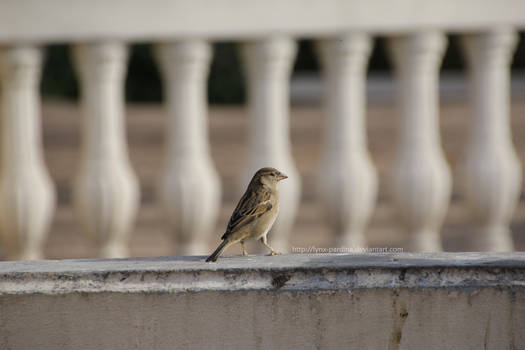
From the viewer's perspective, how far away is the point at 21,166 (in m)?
5.05

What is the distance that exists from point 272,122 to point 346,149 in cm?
41

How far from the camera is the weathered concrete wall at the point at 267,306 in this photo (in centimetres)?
291

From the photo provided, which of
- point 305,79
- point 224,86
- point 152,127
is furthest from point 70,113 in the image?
point 305,79

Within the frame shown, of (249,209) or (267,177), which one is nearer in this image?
(249,209)

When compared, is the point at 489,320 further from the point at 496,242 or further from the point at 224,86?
the point at 224,86

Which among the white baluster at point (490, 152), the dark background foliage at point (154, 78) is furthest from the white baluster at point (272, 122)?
the dark background foliage at point (154, 78)

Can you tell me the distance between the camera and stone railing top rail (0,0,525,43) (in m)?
4.86

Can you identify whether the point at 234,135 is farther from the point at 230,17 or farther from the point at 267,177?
the point at 267,177

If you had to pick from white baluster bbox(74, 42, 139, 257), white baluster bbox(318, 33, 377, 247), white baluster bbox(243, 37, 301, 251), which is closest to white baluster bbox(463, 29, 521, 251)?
white baluster bbox(318, 33, 377, 247)

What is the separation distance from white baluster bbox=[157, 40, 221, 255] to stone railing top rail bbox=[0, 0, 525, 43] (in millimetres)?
154

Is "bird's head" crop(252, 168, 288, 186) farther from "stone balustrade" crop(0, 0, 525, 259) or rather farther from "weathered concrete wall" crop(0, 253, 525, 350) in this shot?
"stone balustrade" crop(0, 0, 525, 259)

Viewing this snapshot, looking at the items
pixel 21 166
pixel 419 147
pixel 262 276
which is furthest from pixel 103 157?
pixel 262 276

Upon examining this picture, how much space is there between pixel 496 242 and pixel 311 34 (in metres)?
1.53

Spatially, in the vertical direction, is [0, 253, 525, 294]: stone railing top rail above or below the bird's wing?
below
